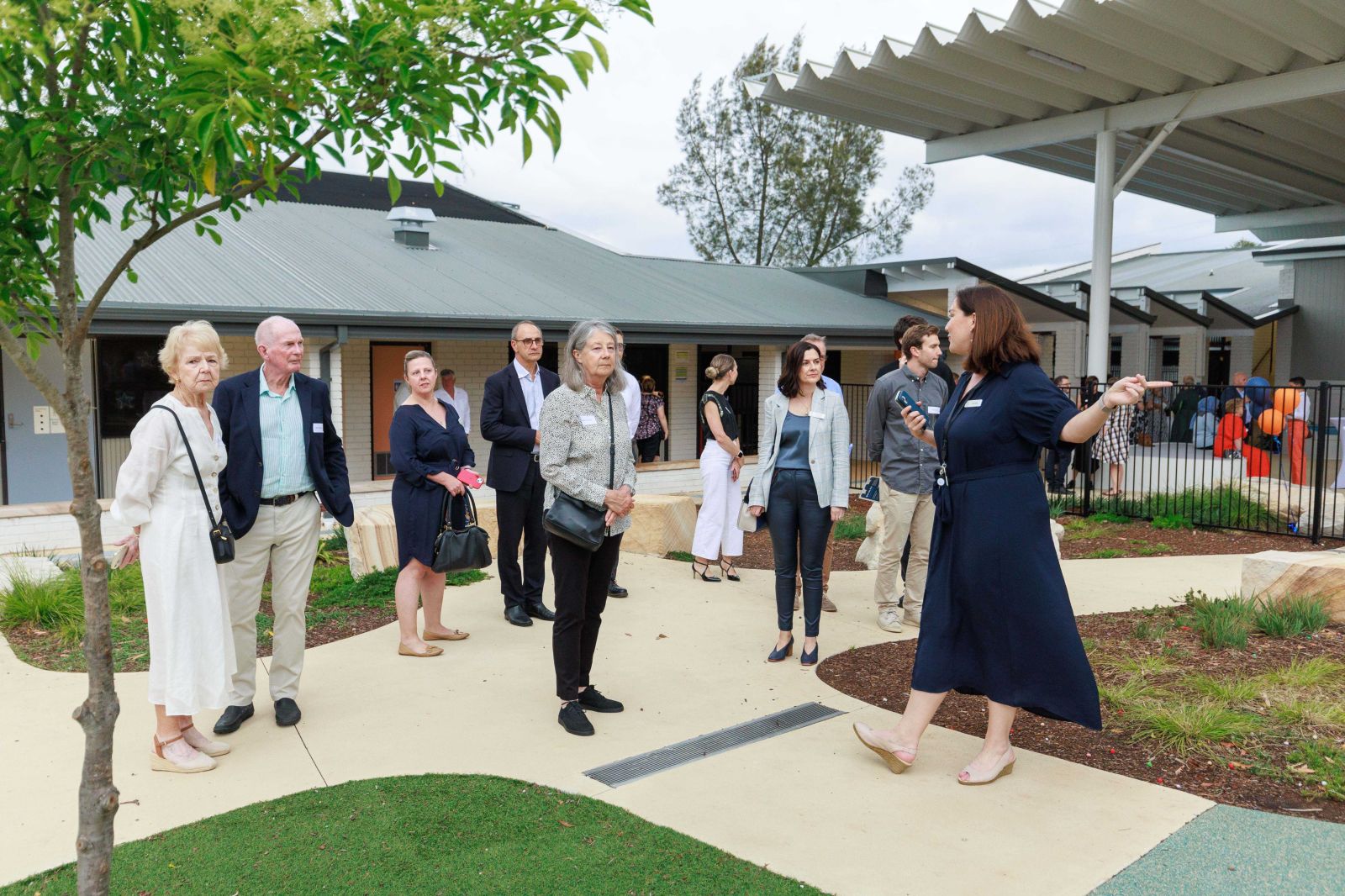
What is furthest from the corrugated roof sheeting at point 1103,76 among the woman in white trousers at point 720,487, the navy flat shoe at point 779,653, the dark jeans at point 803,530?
the navy flat shoe at point 779,653

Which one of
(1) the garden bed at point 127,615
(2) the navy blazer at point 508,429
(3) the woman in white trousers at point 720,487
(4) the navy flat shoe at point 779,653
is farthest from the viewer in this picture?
(3) the woman in white trousers at point 720,487

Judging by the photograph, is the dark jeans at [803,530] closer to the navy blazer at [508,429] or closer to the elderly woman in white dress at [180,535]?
the navy blazer at [508,429]

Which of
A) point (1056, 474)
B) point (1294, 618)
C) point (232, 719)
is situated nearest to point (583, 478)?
point (232, 719)

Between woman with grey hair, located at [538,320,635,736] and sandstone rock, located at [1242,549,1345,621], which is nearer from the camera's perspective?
woman with grey hair, located at [538,320,635,736]

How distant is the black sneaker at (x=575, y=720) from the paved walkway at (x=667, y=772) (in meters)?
0.05

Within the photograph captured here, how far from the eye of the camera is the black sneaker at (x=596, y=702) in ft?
16.7

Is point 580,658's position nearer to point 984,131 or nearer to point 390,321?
point 390,321

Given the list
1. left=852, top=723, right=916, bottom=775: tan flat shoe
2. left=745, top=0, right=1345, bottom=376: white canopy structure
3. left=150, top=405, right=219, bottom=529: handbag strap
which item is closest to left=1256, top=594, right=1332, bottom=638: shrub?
left=852, top=723, right=916, bottom=775: tan flat shoe

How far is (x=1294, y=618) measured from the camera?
629 centimetres

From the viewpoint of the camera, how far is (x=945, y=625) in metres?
4.18

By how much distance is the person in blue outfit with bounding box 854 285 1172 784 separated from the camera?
4.00m

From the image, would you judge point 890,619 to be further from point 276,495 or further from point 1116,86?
point 1116,86

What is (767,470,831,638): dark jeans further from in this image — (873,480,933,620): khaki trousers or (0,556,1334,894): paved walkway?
(873,480,933,620): khaki trousers

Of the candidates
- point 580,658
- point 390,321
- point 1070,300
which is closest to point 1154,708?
point 580,658
